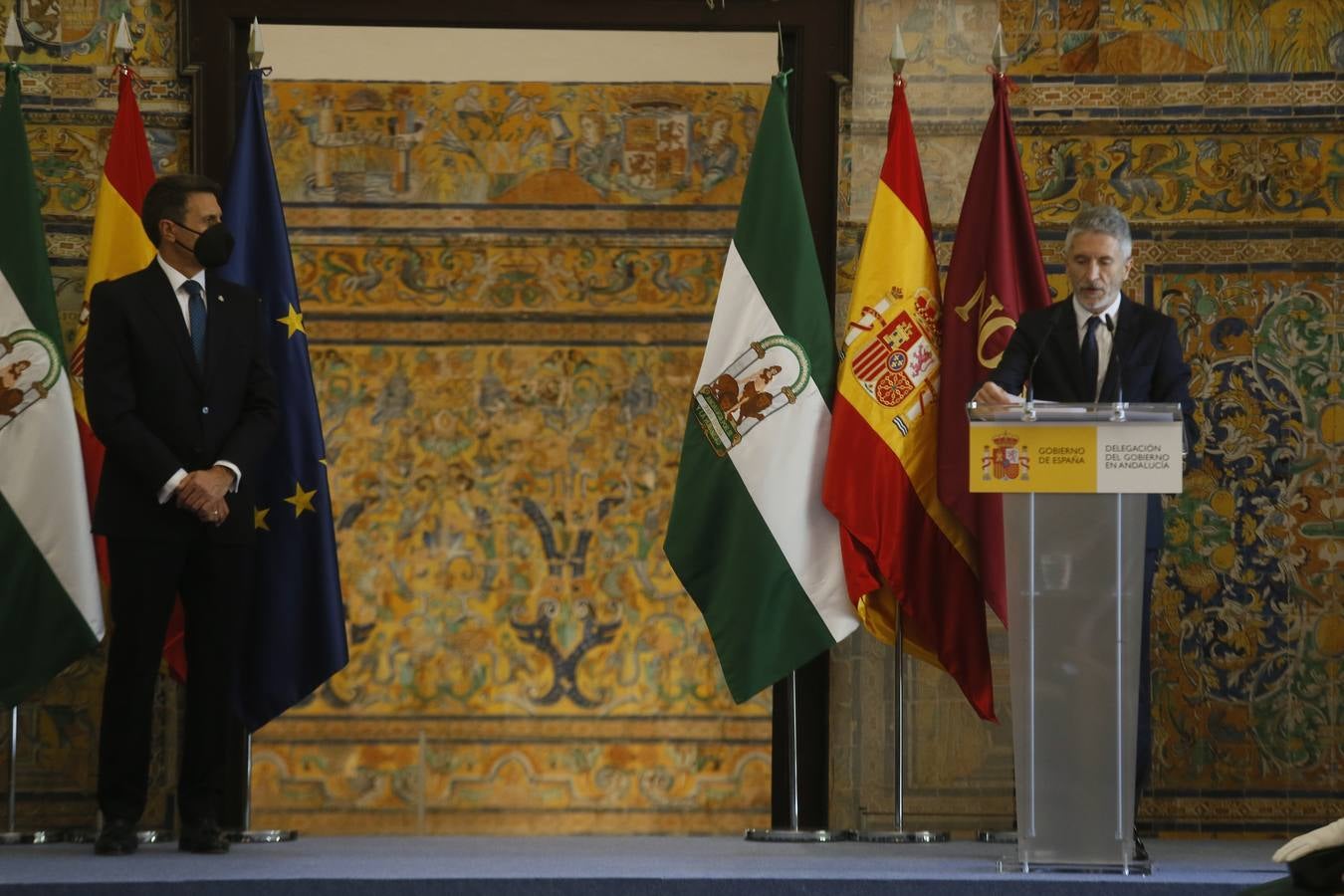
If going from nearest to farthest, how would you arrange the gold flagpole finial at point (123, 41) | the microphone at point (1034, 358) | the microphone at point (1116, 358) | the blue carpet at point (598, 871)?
the blue carpet at point (598, 871) < the microphone at point (1034, 358) < the microphone at point (1116, 358) < the gold flagpole finial at point (123, 41)

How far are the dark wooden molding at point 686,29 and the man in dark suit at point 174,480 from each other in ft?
3.81

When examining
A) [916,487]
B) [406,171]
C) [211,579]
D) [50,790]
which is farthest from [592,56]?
[50,790]

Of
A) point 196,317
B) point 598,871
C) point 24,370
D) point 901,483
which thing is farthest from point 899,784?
point 24,370

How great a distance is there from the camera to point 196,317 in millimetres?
4637

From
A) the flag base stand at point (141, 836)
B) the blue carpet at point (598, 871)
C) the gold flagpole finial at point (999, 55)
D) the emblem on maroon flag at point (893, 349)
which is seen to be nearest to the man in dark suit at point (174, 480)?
the blue carpet at point (598, 871)

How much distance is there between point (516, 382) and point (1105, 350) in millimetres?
2198

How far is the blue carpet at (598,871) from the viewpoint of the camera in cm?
393

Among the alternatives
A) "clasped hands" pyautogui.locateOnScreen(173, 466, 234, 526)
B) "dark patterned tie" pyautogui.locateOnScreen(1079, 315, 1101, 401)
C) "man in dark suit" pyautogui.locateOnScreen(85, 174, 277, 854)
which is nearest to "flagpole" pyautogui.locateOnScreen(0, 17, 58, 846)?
"man in dark suit" pyautogui.locateOnScreen(85, 174, 277, 854)

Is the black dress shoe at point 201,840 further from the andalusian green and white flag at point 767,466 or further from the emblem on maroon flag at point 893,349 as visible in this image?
the emblem on maroon flag at point 893,349

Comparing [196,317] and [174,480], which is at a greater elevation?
[196,317]

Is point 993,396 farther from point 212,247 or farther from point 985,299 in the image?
point 212,247

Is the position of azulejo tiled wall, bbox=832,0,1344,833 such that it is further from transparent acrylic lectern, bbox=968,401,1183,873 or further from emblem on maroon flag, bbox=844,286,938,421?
transparent acrylic lectern, bbox=968,401,1183,873

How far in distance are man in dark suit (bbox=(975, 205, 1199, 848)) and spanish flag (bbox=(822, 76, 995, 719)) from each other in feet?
1.66

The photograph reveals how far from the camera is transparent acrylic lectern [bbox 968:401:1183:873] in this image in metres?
4.06
